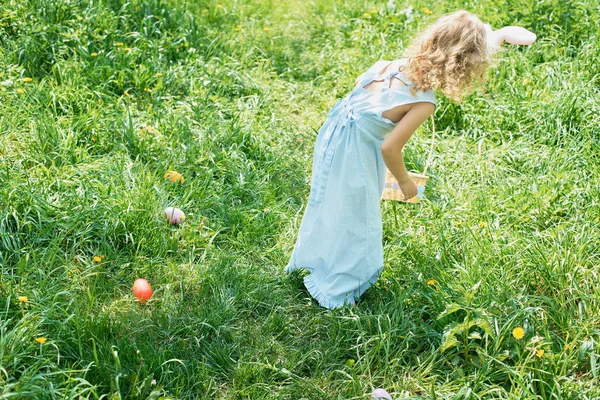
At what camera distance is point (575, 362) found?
2.54 meters

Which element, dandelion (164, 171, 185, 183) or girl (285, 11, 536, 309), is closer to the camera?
girl (285, 11, 536, 309)

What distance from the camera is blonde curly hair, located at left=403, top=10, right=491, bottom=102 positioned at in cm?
251

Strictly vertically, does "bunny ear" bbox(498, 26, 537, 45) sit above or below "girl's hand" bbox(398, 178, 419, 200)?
above

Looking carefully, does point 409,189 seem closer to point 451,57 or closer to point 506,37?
point 451,57

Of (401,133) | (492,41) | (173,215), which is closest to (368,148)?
(401,133)

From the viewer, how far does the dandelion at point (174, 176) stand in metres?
3.42

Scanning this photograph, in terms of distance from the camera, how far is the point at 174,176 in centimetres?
343

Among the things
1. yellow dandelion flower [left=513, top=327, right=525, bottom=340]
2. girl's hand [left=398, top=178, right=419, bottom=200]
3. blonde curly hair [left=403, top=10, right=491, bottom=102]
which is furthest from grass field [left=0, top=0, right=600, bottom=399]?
blonde curly hair [left=403, top=10, right=491, bottom=102]

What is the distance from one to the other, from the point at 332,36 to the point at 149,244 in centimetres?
261

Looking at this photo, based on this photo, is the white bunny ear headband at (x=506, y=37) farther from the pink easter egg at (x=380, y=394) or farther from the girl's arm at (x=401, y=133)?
the pink easter egg at (x=380, y=394)

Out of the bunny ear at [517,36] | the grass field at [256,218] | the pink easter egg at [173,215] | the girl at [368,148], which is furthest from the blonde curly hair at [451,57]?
the pink easter egg at [173,215]

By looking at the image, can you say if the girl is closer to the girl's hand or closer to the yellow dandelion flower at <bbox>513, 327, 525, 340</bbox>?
the girl's hand

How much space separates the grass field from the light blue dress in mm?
122

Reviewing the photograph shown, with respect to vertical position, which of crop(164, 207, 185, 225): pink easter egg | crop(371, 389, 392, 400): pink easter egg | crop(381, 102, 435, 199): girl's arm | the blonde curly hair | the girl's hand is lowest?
crop(371, 389, 392, 400): pink easter egg
